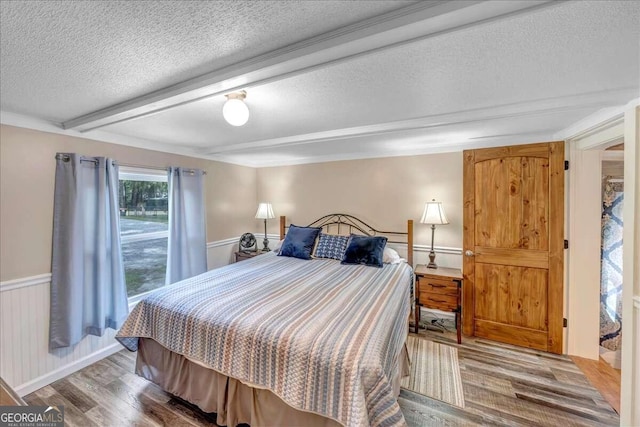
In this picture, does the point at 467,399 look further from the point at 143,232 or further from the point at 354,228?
the point at 143,232

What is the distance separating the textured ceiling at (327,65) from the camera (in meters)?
0.98

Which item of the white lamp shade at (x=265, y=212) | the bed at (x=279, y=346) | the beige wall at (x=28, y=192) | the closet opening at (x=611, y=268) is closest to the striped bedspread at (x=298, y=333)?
the bed at (x=279, y=346)

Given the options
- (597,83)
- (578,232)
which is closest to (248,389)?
(597,83)

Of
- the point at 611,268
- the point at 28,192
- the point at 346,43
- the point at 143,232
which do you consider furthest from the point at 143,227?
the point at 611,268

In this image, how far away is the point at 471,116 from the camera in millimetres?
2086

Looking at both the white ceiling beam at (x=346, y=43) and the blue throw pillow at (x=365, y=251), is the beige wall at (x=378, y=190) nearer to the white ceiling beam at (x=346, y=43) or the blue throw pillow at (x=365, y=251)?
the blue throw pillow at (x=365, y=251)

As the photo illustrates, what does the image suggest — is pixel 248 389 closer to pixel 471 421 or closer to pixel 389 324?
pixel 389 324

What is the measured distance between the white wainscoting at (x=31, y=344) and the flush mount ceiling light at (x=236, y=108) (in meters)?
2.17

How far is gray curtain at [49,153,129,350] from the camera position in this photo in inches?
89.3

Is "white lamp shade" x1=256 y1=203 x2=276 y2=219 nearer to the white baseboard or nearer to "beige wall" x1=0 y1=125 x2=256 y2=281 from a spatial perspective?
"beige wall" x1=0 y1=125 x2=256 y2=281

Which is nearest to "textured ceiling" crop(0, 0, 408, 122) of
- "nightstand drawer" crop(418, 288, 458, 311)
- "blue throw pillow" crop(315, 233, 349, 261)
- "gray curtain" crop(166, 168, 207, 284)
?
"gray curtain" crop(166, 168, 207, 284)

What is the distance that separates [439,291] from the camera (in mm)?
2834

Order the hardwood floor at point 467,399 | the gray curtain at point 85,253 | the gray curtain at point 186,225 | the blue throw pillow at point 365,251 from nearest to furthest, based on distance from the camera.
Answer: the hardwood floor at point 467,399 < the gray curtain at point 85,253 < the blue throw pillow at point 365,251 < the gray curtain at point 186,225

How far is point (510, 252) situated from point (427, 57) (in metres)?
2.43
